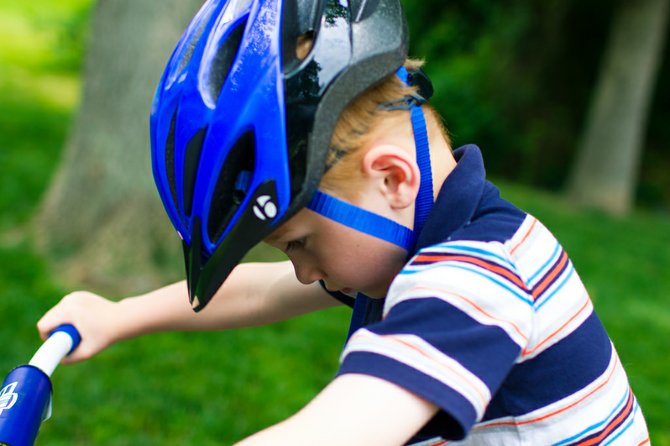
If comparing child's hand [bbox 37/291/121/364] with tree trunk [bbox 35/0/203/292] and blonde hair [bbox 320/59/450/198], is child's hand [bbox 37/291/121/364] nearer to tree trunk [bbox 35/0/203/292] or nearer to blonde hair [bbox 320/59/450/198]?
blonde hair [bbox 320/59/450/198]

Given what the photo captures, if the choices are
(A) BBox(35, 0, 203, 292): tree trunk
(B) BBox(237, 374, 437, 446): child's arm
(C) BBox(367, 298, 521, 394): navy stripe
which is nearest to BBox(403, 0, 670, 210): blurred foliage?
(A) BBox(35, 0, 203, 292): tree trunk

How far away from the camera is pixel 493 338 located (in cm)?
128

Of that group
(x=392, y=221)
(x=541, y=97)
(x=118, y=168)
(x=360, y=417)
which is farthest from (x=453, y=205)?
(x=541, y=97)

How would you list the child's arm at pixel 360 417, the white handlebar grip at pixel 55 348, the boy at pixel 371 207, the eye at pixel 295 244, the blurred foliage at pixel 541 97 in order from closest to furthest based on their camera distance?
the child's arm at pixel 360 417, the boy at pixel 371 207, the eye at pixel 295 244, the white handlebar grip at pixel 55 348, the blurred foliage at pixel 541 97

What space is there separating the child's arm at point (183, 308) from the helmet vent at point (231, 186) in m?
0.56

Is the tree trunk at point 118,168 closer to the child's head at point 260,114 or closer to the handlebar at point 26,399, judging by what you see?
the handlebar at point 26,399

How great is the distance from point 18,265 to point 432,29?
8.45 metres

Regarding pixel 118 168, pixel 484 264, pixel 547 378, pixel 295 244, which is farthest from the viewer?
pixel 118 168

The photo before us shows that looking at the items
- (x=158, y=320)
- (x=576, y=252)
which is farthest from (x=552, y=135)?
(x=158, y=320)

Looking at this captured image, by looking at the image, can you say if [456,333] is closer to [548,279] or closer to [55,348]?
[548,279]

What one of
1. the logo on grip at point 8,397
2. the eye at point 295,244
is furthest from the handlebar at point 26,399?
the eye at point 295,244

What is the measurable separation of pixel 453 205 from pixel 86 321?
38.2 inches

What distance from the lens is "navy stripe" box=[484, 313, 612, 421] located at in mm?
1446

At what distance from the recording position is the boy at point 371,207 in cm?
133
